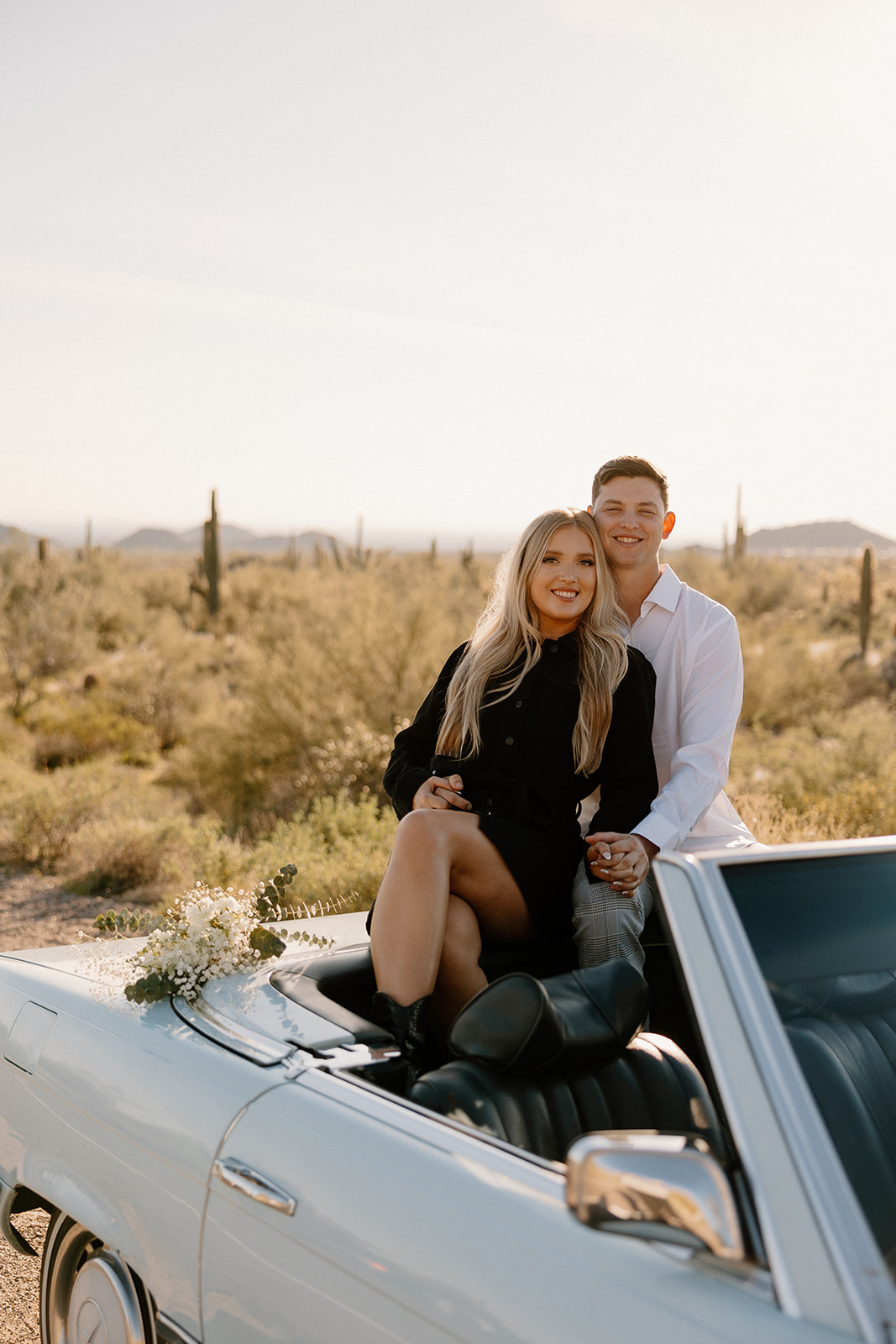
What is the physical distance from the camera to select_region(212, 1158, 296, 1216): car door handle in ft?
5.82

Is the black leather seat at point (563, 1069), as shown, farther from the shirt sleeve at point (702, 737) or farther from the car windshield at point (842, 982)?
the shirt sleeve at point (702, 737)

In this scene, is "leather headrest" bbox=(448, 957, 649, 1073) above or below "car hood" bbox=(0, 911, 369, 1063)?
above

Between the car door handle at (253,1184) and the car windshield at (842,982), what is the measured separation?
0.82 meters

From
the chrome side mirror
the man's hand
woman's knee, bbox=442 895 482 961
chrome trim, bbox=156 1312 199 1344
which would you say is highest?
the chrome side mirror

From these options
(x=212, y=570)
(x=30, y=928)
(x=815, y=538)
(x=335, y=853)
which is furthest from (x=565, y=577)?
(x=815, y=538)

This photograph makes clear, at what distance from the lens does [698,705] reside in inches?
142

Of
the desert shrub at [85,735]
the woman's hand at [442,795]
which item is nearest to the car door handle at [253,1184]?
the woman's hand at [442,795]

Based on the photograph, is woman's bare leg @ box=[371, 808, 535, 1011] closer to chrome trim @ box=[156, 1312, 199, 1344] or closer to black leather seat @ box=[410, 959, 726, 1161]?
black leather seat @ box=[410, 959, 726, 1161]

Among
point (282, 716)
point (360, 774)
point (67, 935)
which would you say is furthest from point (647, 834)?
point (282, 716)

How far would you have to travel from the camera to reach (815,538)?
15162 cm

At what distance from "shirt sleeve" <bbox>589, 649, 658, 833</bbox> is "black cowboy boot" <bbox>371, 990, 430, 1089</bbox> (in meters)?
0.87

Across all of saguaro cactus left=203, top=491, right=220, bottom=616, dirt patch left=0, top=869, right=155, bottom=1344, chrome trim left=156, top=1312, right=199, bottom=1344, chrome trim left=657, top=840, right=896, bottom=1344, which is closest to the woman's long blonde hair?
chrome trim left=657, top=840, right=896, bottom=1344

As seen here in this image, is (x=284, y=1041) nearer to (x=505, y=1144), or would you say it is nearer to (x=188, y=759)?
(x=505, y=1144)

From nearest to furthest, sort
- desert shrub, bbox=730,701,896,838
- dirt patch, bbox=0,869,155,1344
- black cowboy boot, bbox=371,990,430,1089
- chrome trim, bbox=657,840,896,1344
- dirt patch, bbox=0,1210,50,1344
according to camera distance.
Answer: chrome trim, bbox=657,840,896,1344
black cowboy boot, bbox=371,990,430,1089
dirt patch, bbox=0,1210,50,1344
dirt patch, bbox=0,869,155,1344
desert shrub, bbox=730,701,896,838
